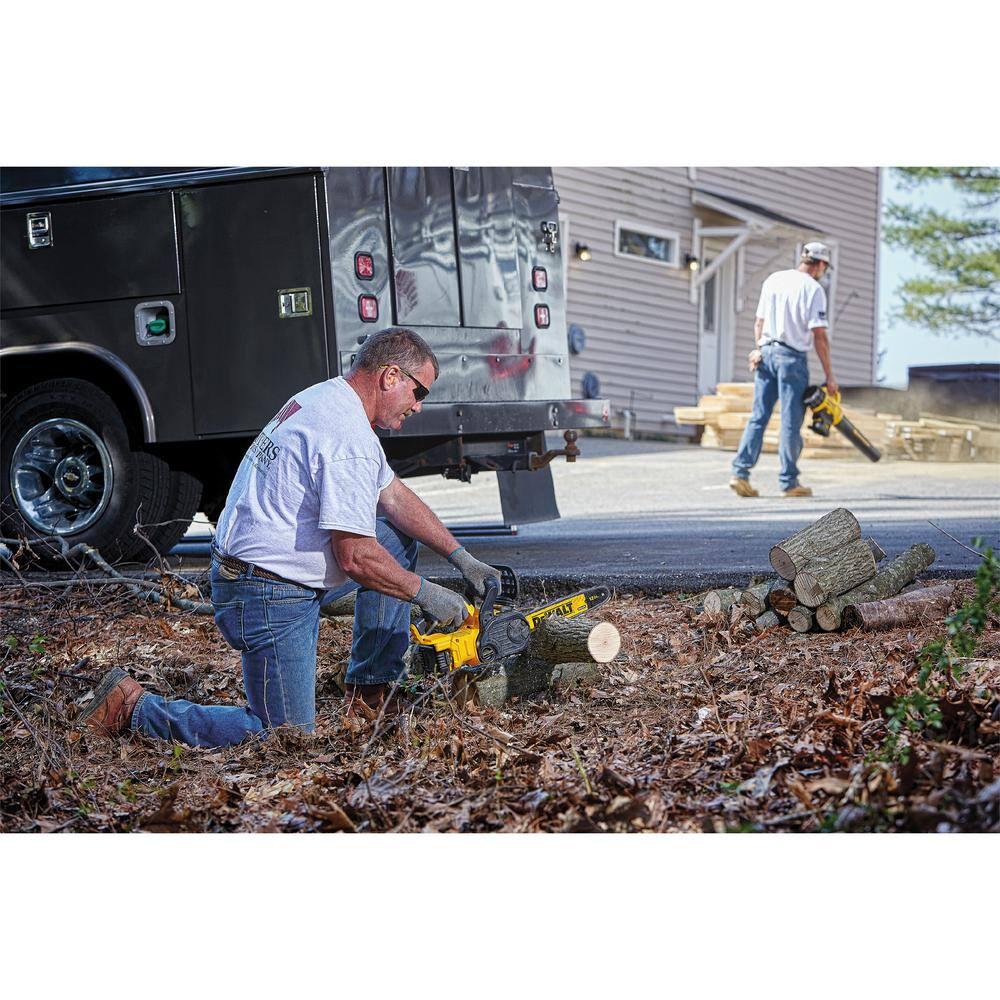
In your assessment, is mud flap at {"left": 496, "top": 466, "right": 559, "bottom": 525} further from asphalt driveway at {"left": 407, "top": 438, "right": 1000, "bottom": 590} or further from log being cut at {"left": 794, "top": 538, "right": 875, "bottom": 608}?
log being cut at {"left": 794, "top": 538, "right": 875, "bottom": 608}

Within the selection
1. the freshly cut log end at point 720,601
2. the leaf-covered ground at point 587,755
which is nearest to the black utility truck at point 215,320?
the leaf-covered ground at point 587,755

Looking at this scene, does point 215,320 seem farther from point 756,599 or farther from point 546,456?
point 756,599

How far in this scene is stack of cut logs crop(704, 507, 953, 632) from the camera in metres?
5.37

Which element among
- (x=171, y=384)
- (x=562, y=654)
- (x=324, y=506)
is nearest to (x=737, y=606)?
(x=562, y=654)

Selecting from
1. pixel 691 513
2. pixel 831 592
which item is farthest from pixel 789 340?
pixel 831 592

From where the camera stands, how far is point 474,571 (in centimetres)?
464

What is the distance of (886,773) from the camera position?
3469mm

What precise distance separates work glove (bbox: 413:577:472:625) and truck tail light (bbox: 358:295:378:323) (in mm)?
2779

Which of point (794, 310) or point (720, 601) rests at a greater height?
point (794, 310)

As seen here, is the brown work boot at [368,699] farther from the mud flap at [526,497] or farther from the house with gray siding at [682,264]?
the house with gray siding at [682,264]

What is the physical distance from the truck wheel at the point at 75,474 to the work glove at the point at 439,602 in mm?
3154

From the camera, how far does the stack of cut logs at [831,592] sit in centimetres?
537

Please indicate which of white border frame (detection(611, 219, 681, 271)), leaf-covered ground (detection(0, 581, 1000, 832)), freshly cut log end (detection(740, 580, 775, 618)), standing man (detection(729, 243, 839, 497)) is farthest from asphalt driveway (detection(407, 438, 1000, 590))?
white border frame (detection(611, 219, 681, 271))

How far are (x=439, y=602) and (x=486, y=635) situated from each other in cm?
29
